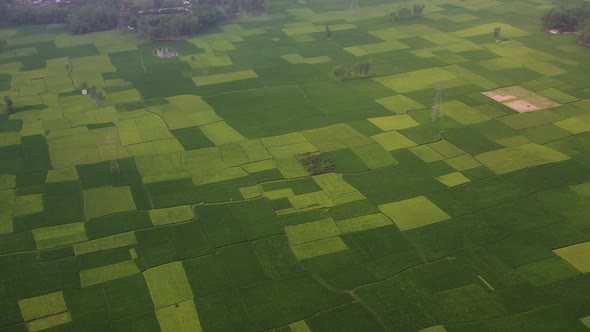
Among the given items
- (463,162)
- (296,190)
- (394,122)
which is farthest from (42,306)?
(394,122)

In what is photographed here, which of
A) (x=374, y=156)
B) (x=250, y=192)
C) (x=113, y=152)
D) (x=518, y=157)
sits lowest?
(x=113, y=152)

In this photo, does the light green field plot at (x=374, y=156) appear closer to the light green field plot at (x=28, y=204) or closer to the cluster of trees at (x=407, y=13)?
the light green field plot at (x=28, y=204)

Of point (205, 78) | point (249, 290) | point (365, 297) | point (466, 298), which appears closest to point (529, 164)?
point (466, 298)

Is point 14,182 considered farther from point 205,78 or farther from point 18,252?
point 205,78

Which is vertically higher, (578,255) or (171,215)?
(578,255)

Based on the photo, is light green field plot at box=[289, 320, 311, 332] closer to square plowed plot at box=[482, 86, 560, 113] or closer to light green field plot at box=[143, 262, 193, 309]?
light green field plot at box=[143, 262, 193, 309]

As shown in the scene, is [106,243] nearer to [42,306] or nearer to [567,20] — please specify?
[42,306]

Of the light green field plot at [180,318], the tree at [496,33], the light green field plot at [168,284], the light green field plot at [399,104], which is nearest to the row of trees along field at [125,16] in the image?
the light green field plot at [399,104]
